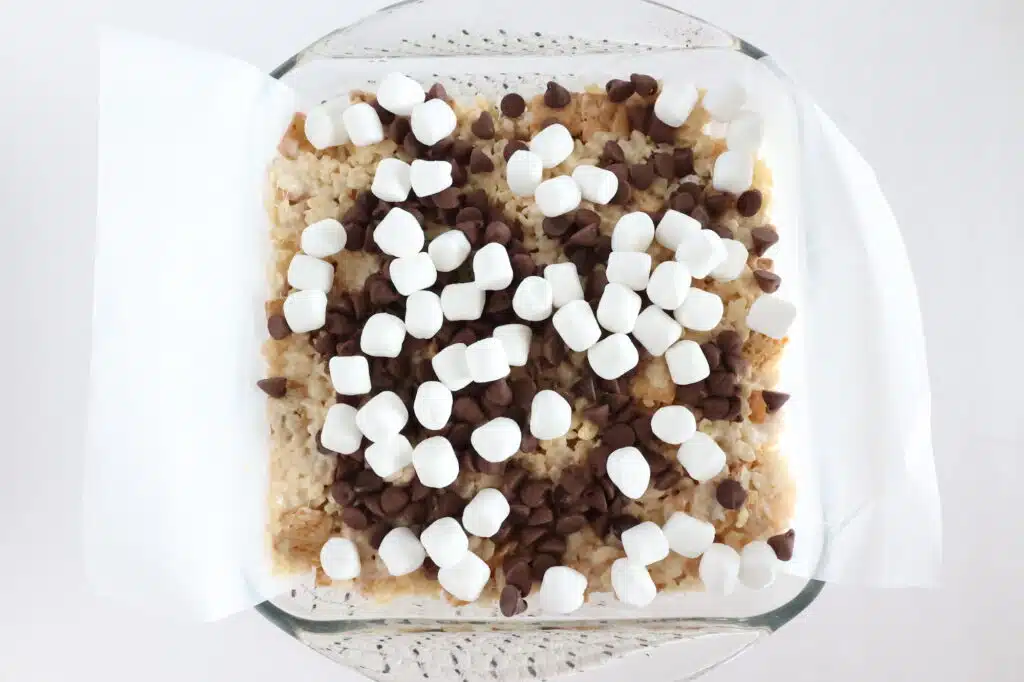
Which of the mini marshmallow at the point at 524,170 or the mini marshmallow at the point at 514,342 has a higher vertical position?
the mini marshmallow at the point at 524,170

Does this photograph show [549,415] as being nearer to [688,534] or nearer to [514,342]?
[514,342]

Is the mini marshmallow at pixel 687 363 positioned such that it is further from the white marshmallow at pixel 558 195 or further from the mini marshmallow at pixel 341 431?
the mini marshmallow at pixel 341 431

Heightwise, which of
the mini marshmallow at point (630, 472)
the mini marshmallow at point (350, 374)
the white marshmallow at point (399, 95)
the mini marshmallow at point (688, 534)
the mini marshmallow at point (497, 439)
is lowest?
the mini marshmallow at point (688, 534)

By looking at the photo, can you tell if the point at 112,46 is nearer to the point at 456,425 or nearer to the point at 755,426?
the point at 456,425

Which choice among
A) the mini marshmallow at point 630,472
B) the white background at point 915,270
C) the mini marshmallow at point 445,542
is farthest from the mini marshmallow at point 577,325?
the white background at point 915,270

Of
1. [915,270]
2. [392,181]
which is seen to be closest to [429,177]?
[392,181]

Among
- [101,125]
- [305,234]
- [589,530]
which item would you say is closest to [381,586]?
[589,530]
